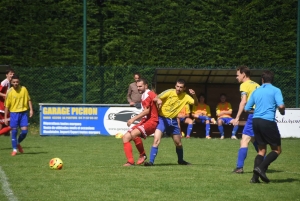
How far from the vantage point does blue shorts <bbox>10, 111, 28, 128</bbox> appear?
47.4 feet

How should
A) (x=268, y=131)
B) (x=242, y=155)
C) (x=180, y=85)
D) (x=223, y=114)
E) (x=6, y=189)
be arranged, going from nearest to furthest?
(x=6, y=189), (x=268, y=131), (x=242, y=155), (x=180, y=85), (x=223, y=114)

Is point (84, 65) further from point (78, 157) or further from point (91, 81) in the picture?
point (78, 157)

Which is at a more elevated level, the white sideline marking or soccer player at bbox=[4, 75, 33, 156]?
soccer player at bbox=[4, 75, 33, 156]

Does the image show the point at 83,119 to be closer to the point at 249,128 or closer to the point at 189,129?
the point at 189,129

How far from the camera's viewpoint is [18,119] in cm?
1449

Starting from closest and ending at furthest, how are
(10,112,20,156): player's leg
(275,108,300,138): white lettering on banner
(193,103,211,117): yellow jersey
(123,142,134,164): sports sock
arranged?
(123,142,134,164): sports sock, (10,112,20,156): player's leg, (275,108,300,138): white lettering on banner, (193,103,211,117): yellow jersey

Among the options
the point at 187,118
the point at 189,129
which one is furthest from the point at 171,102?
the point at 187,118

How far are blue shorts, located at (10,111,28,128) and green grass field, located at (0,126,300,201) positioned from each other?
2.40 feet

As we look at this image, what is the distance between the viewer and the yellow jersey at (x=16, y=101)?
47.2ft

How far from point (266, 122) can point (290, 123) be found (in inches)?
443

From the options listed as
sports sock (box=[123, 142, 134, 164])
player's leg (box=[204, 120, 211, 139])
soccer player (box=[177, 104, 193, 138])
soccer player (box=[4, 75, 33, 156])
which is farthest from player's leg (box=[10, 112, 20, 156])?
player's leg (box=[204, 120, 211, 139])

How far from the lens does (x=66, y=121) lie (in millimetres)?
20672

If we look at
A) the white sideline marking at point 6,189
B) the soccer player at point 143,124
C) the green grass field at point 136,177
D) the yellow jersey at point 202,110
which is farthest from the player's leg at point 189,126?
the white sideline marking at point 6,189

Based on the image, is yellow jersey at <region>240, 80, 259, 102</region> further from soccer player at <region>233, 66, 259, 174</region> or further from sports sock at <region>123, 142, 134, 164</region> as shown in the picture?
sports sock at <region>123, 142, 134, 164</region>
